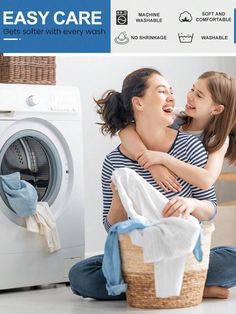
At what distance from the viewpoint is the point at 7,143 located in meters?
2.74

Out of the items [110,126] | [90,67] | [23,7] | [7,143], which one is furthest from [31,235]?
[90,67]

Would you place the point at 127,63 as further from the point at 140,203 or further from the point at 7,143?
the point at 140,203

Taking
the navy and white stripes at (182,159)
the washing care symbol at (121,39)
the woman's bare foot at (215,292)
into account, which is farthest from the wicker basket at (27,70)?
the woman's bare foot at (215,292)

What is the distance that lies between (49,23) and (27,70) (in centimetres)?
22

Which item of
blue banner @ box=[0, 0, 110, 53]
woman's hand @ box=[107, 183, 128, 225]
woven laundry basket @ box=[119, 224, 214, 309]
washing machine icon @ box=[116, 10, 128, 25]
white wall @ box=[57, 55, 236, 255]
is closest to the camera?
woven laundry basket @ box=[119, 224, 214, 309]

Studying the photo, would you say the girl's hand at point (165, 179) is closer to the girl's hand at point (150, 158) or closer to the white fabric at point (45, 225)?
the girl's hand at point (150, 158)

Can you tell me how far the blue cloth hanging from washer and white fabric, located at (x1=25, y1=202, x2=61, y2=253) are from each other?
0.12 ft

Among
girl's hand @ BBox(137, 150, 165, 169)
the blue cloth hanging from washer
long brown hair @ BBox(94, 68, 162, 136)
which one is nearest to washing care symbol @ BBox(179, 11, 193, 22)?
long brown hair @ BBox(94, 68, 162, 136)

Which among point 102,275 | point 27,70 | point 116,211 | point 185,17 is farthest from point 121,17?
point 102,275

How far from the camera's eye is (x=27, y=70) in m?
3.02

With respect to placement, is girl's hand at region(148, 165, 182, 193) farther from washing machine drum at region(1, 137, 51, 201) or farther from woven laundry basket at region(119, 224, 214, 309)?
washing machine drum at region(1, 137, 51, 201)

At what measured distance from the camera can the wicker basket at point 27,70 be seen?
2980 mm

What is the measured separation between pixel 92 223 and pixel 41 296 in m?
1.03

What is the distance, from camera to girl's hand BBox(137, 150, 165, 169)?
7.98ft
